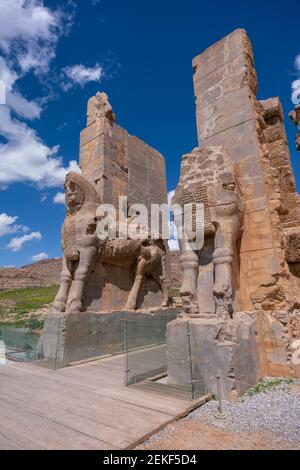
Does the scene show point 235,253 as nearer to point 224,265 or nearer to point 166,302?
point 224,265

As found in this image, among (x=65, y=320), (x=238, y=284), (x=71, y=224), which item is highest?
(x=71, y=224)

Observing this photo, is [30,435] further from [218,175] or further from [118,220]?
[118,220]

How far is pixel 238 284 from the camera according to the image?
4.69 metres

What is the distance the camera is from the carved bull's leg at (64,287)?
628cm

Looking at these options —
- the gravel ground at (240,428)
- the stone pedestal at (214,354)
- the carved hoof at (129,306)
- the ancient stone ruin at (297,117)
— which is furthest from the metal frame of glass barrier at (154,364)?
the ancient stone ruin at (297,117)

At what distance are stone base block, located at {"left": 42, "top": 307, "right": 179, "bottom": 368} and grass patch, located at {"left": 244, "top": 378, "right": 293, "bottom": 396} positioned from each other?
1695 mm

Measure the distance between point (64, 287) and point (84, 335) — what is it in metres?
1.13

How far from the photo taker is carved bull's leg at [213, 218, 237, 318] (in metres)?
4.08

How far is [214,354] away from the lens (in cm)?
372

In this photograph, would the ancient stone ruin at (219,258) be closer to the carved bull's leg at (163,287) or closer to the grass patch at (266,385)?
the grass patch at (266,385)

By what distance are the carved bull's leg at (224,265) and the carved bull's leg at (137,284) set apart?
140 inches

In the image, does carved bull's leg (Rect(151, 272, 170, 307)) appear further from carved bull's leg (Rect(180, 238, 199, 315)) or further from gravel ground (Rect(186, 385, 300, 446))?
gravel ground (Rect(186, 385, 300, 446))
